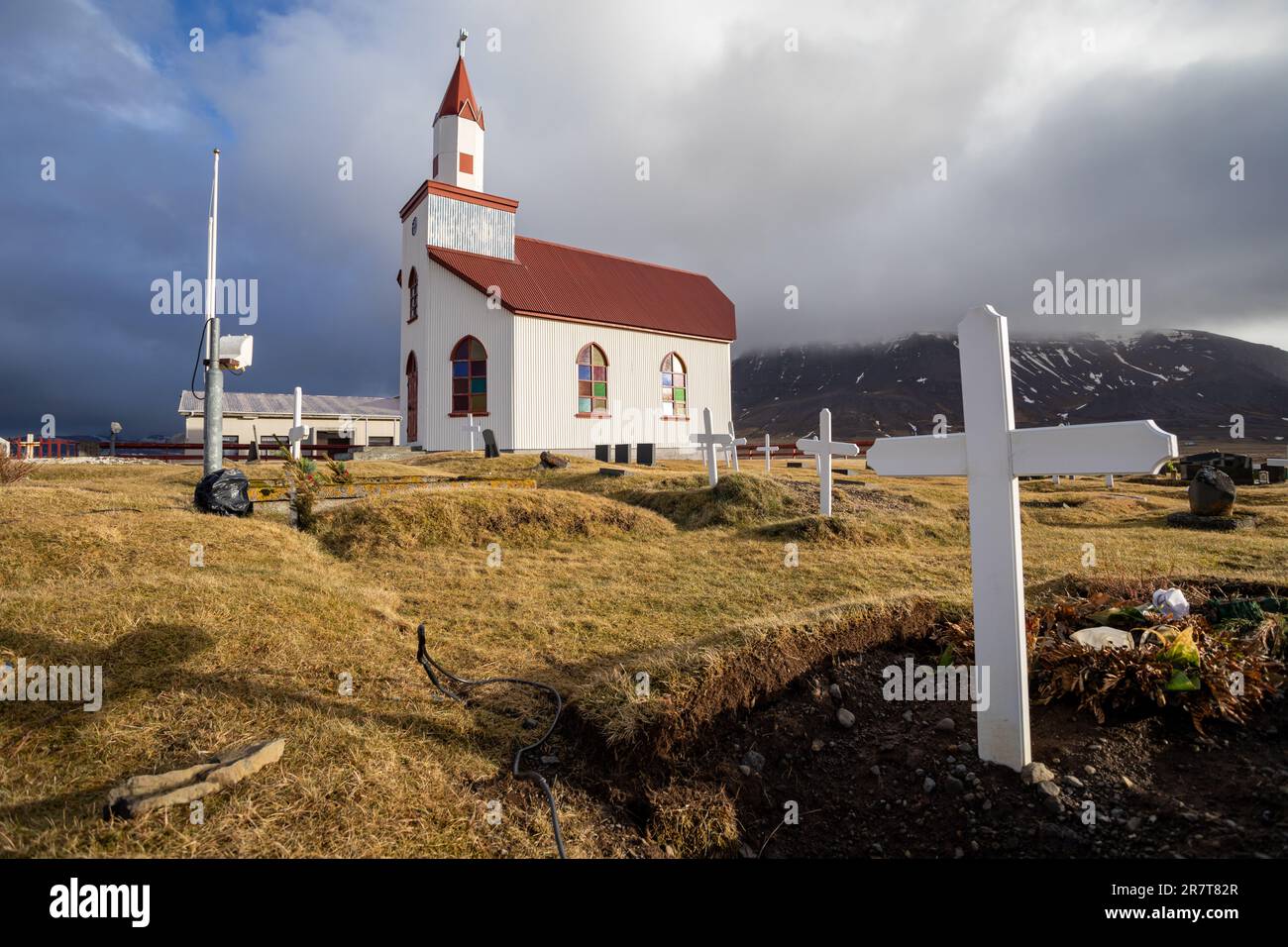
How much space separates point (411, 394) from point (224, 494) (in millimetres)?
15467

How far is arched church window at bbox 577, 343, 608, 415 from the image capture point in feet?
72.8

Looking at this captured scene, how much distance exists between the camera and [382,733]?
3326mm

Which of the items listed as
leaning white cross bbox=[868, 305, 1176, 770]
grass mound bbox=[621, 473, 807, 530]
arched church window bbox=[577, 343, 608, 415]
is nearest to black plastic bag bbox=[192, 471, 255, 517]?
grass mound bbox=[621, 473, 807, 530]

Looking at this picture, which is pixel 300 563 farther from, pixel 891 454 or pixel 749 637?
pixel 891 454

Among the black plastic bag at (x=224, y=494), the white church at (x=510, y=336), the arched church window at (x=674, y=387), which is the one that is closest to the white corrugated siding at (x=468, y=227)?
the white church at (x=510, y=336)

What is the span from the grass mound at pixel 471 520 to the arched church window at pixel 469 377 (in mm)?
11425

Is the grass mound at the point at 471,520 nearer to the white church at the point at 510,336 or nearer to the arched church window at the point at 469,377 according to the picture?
the white church at the point at 510,336

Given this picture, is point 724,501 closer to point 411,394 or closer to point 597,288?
point 597,288

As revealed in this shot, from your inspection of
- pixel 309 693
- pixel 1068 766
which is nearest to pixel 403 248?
pixel 309 693

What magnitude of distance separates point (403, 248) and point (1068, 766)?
25.1m

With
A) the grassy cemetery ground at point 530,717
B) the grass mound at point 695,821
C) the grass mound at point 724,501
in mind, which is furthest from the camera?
the grass mound at point 724,501

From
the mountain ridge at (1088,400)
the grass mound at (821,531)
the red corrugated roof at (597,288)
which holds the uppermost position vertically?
the mountain ridge at (1088,400)

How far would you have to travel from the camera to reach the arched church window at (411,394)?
75.0 ft

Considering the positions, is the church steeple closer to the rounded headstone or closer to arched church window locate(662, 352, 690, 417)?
arched church window locate(662, 352, 690, 417)
